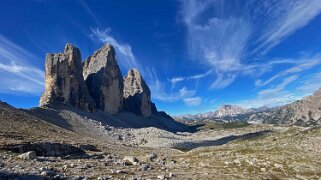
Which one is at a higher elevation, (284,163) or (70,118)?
(70,118)

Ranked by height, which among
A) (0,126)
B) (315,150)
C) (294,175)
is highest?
(0,126)

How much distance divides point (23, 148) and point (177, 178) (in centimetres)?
3067

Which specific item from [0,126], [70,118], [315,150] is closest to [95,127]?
[70,118]

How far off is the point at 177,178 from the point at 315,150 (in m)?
42.4

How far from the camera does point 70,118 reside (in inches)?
7362

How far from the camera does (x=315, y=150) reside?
67.8m

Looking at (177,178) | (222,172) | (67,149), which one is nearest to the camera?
(177,178)

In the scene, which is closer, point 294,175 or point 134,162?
point 294,175

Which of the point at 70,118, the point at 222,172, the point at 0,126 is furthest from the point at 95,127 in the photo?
the point at 222,172

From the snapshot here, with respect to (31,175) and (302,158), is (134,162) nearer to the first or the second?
(31,175)

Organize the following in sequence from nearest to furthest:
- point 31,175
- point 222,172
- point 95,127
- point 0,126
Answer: point 31,175 < point 222,172 < point 0,126 < point 95,127

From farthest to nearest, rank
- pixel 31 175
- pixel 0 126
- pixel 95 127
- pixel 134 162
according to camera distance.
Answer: pixel 95 127 → pixel 0 126 → pixel 134 162 → pixel 31 175

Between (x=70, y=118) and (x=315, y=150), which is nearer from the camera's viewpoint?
(x=315, y=150)

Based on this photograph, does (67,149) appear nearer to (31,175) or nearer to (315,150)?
(31,175)
